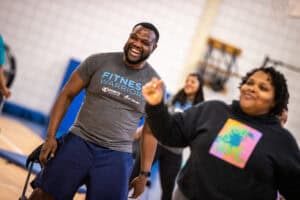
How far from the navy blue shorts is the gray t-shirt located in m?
0.07

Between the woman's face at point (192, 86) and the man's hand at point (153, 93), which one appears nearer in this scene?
the man's hand at point (153, 93)

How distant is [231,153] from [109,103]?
100 cm

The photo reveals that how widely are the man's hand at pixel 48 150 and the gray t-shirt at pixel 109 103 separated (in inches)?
6.1

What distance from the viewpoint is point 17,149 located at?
15.3ft

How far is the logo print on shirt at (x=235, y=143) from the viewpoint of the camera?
62.6 inches

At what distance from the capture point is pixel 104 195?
7.22 ft

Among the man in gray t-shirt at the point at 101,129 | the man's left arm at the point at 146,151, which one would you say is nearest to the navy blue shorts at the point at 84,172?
the man in gray t-shirt at the point at 101,129

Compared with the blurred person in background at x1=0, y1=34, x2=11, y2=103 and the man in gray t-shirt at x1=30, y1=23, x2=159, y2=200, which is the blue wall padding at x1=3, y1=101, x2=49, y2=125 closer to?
the blurred person in background at x1=0, y1=34, x2=11, y2=103

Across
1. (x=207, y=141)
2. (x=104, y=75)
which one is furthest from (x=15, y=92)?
(x=207, y=141)

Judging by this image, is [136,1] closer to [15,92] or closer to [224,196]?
[15,92]

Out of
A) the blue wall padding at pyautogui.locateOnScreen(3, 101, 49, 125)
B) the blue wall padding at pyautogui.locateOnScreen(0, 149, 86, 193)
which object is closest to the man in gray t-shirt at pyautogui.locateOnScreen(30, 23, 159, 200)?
the blue wall padding at pyautogui.locateOnScreen(0, 149, 86, 193)

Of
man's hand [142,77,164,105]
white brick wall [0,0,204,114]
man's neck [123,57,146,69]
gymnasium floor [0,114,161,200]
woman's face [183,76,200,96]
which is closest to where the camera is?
man's hand [142,77,164,105]

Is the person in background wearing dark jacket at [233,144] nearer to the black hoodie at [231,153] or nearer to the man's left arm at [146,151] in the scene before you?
the black hoodie at [231,153]

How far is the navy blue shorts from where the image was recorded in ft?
7.15
